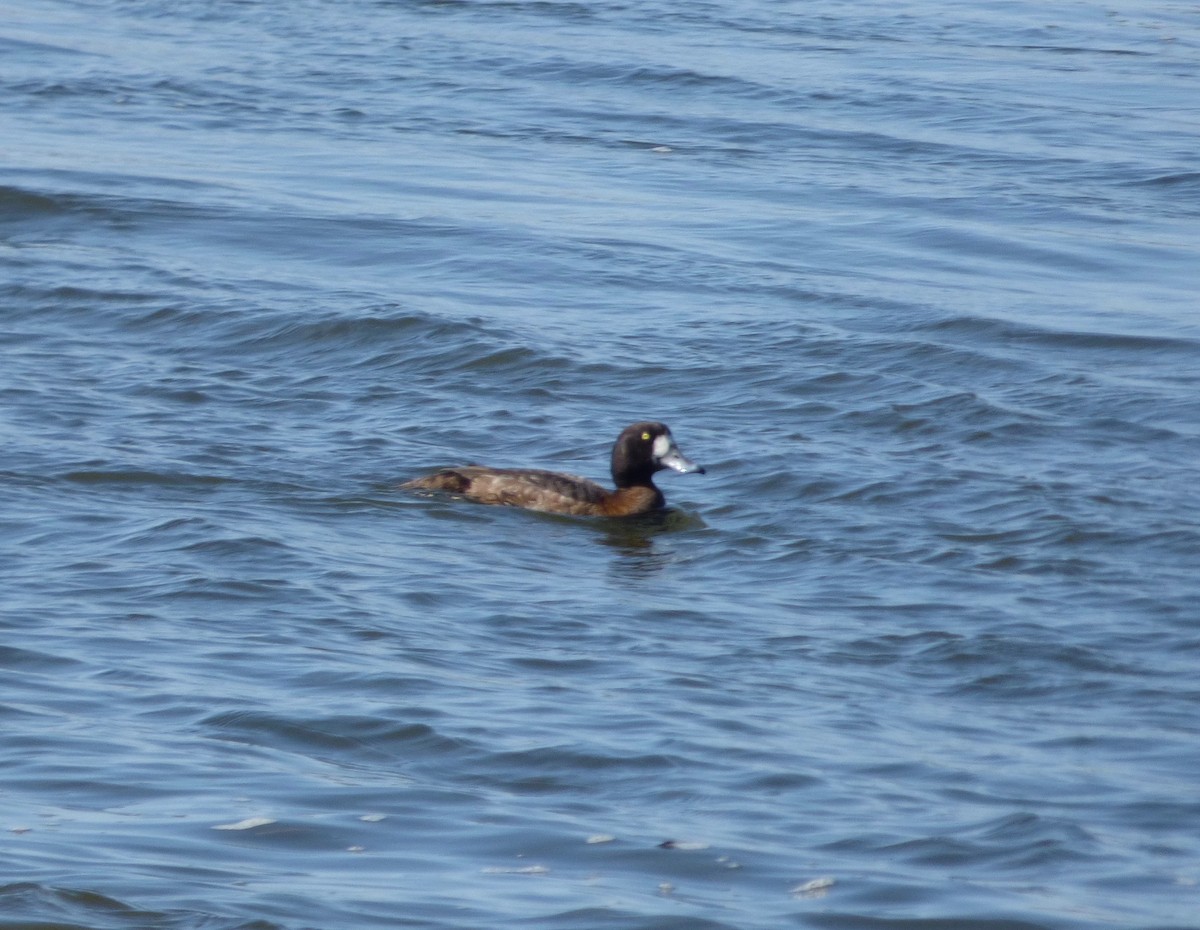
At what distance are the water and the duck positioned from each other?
16cm

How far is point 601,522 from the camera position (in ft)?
40.4

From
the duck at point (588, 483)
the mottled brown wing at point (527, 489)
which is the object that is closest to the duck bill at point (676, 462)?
the duck at point (588, 483)

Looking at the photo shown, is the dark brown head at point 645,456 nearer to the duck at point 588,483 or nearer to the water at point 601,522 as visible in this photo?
the duck at point 588,483

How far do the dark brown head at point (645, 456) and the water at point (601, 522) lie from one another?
345 millimetres

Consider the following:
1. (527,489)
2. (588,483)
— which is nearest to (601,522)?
(588,483)

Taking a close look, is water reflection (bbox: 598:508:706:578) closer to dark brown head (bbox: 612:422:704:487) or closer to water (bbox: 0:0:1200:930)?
water (bbox: 0:0:1200:930)

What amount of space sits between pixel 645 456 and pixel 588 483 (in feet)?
1.26

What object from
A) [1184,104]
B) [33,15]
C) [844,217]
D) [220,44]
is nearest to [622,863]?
[844,217]

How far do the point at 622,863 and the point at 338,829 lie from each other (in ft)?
3.31

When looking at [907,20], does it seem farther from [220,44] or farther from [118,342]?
[118,342]

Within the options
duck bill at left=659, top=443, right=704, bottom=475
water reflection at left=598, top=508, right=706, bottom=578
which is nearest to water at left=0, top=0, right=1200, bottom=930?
water reflection at left=598, top=508, right=706, bottom=578

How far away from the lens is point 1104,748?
7.94m

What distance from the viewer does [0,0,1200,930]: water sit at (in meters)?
6.92

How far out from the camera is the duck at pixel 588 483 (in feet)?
39.1
